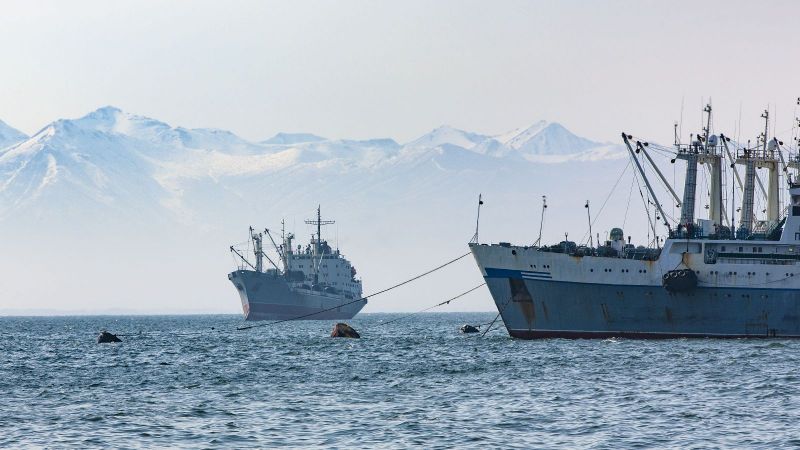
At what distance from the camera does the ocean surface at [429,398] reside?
47.5 metres

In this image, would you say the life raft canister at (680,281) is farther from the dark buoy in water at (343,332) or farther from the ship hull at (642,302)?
the dark buoy in water at (343,332)

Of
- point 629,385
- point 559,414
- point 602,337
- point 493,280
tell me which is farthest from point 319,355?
point 559,414

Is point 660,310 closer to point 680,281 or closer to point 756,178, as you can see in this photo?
point 680,281

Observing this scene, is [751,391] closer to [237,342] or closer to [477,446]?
[477,446]

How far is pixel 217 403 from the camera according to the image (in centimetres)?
5969

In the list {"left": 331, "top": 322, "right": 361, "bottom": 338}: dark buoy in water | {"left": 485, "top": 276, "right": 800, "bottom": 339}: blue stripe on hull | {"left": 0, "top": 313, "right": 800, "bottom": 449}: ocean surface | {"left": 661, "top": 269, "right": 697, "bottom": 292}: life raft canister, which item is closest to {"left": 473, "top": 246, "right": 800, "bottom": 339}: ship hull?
{"left": 485, "top": 276, "right": 800, "bottom": 339}: blue stripe on hull

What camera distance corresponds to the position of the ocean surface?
156 ft

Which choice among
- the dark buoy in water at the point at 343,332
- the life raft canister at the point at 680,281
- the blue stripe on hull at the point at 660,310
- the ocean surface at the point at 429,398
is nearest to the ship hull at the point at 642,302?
the blue stripe on hull at the point at 660,310

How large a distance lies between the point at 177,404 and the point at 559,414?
1831 centimetres

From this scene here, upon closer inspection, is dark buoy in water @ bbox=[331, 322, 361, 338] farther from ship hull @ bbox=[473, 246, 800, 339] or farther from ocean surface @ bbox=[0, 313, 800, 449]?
ocean surface @ bbox=[0, 313, 800, 449]

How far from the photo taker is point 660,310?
9975 centimetres

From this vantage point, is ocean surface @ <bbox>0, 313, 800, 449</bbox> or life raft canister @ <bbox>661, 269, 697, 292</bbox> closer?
ocean surface @ <bbox>0, 313, 800, 449</bbox>

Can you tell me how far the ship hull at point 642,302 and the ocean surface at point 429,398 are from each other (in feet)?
8.61

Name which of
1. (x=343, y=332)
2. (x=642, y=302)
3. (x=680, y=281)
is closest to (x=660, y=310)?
(x=642, y=302)
